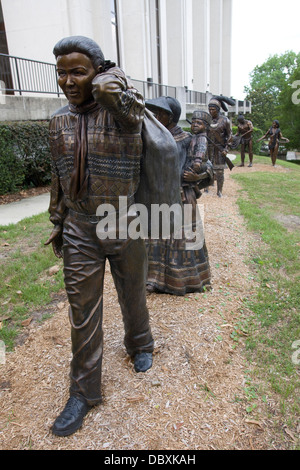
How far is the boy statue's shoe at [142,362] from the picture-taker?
2.94 metres

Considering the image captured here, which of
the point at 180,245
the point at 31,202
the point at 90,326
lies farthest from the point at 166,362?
the point at 31,202

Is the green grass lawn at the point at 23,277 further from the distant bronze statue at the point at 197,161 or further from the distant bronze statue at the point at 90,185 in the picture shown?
the distant bronze statue at the point at 197,161

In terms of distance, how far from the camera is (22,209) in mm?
7855

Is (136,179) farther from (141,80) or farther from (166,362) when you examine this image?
(141,80)

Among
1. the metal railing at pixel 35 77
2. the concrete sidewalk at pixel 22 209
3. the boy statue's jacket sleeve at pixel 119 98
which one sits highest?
the metal railing at pixel 35 77

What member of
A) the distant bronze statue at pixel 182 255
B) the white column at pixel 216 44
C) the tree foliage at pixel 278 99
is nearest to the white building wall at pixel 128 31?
the white column at pixel 216 44

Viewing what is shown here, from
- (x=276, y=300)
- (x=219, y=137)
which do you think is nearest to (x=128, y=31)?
(x=219, y=137)

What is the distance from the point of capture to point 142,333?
290 cm

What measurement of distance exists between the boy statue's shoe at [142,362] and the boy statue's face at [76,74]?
1.96 meters

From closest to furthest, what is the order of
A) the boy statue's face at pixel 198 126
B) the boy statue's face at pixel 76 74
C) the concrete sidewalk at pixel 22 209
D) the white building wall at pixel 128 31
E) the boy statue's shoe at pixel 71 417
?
the boy statue's face at pixel 76 74 → the boy statue's shoe at pixel 71 417 → the boy statue's face at pixel 198 126 → the concrete sidewalk at pixel 22 209 → the white building wall at pixel 128 31

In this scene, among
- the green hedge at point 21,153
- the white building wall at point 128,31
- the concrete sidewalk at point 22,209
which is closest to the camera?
the concrete sidewalk at point 22,209

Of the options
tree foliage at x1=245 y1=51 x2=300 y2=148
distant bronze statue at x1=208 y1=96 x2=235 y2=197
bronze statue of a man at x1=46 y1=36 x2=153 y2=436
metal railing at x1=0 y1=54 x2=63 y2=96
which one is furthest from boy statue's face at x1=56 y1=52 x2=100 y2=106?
tree foliage at x1=245 y1=51 x2=300 y2=148

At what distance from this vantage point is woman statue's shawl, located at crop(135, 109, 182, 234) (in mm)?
2242

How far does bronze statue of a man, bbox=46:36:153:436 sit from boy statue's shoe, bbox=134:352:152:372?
0.46 m
